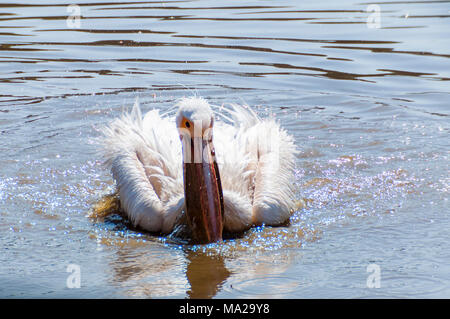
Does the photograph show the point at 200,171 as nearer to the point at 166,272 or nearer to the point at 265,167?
the point at 166,272

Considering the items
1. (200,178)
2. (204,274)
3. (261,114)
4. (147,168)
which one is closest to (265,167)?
(147,168)

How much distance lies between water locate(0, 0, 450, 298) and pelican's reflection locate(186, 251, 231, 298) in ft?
0.04

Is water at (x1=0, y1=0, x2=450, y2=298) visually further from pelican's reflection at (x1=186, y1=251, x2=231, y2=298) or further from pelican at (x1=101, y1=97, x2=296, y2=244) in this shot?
pelican at (x1=101, y1=97, x2=296, y2=244)

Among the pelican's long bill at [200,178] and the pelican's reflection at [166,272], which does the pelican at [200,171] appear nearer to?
the pelican's long bill at [200,178]

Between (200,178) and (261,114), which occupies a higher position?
(261,114)

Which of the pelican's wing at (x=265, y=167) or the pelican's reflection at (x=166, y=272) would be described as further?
the pelican's wing at (x=265, y=167)

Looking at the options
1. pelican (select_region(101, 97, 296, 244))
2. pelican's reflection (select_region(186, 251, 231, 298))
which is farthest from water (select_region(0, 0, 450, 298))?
pelican (select_region(101, 97, 296, 244))

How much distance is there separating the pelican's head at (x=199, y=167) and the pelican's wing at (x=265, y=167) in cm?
30

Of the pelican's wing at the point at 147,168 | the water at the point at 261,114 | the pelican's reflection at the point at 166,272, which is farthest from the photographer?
the pelican's wing at the point at 147,168

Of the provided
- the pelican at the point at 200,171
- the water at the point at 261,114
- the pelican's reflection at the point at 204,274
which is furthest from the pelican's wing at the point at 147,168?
the pelican's reflection at the point at 204,274

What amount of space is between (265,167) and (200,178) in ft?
3.05

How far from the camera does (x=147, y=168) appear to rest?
511 centimetres

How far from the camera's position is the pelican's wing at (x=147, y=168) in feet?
15.0
